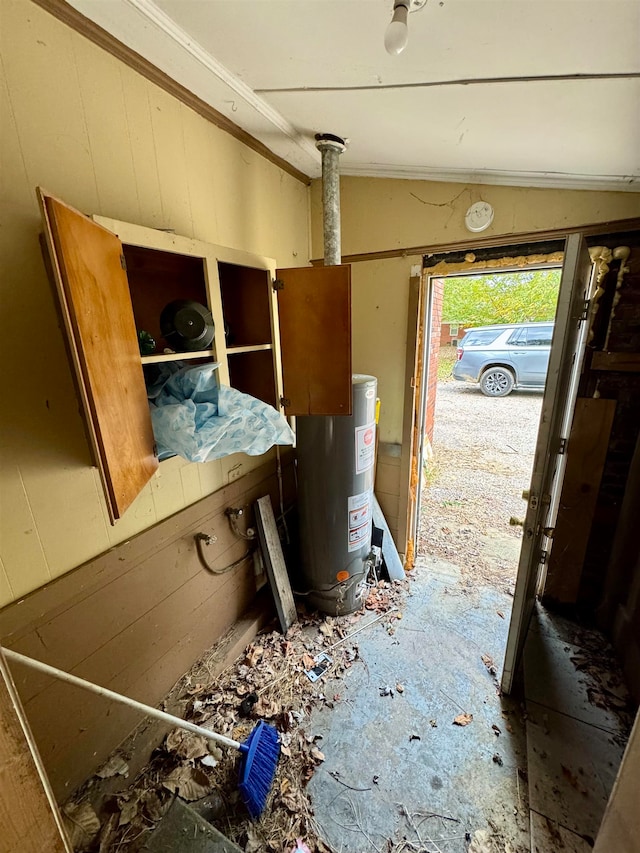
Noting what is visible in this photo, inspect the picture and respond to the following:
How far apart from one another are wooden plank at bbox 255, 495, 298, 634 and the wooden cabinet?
652mm

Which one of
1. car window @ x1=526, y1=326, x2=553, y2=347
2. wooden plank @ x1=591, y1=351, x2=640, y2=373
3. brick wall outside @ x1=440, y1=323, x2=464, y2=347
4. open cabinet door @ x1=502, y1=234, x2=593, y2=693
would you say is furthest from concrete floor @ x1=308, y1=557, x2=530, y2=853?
brick wall outside @ x1=440, y1=323, x2=464, y2=347

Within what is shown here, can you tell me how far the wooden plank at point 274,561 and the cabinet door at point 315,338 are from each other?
0.64m

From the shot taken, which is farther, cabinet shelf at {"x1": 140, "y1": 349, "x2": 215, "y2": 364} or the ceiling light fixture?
cabinet shelf at {"x1": 140, "y1": 349, "x2": 215, "y2": 364}

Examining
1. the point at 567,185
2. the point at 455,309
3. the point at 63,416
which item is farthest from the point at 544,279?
the point at 63,416

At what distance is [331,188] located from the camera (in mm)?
1665

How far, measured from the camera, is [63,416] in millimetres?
1006

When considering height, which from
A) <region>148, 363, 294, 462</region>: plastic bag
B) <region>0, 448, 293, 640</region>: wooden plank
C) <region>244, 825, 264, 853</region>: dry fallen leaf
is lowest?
<region>244, 825, 264, 853</region>: dry fallen leaf

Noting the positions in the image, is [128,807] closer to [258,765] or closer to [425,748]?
[258,765]

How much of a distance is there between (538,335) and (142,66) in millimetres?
6530

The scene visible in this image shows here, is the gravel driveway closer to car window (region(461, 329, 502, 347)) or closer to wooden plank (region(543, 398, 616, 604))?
wooden plank (region(543, 398, 616, 604))

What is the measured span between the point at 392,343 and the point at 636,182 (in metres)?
1.24

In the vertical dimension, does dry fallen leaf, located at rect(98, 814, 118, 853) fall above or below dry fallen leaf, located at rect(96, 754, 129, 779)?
below

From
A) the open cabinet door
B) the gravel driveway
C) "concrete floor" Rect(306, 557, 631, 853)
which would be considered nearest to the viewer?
the open cabinet door

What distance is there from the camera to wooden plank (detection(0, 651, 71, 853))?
1.44 feet
